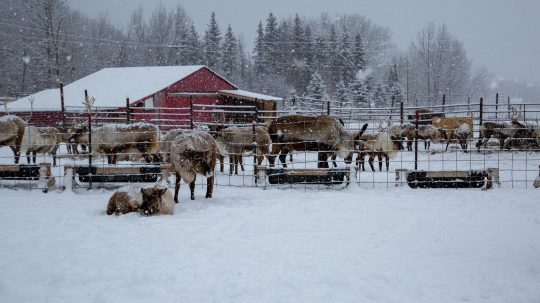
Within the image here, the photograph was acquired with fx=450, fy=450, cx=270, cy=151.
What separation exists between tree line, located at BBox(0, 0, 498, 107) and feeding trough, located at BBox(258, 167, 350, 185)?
33417 mm

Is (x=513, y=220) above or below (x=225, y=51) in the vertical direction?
below

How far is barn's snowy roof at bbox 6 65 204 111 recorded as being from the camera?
2925 cm

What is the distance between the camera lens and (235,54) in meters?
59.7

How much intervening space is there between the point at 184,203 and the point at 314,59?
5036cm

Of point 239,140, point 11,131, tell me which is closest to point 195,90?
point 11,131

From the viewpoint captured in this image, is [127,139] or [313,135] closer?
[313,135]

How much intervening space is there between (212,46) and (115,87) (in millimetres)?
24780

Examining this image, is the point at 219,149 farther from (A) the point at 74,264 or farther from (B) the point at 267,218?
(A) the point at 74,264

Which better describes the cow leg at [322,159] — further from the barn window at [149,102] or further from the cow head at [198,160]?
the barn window at [149,102]

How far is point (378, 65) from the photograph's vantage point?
7081 cm

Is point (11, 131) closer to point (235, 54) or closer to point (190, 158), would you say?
point (190, 158)

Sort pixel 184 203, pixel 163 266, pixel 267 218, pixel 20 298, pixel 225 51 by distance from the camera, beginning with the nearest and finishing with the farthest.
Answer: pixel 20 298
pixel 163 266
pixel 267 218
pixel 184 203
pixel 225 51

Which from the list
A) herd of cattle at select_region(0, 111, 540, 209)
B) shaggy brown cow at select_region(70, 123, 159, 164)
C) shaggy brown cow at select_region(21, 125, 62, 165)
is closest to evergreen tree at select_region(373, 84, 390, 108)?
herd of cattle at select_region(0, 111, 540, 209)

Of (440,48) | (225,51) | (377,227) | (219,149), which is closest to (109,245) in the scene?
(377,227)
